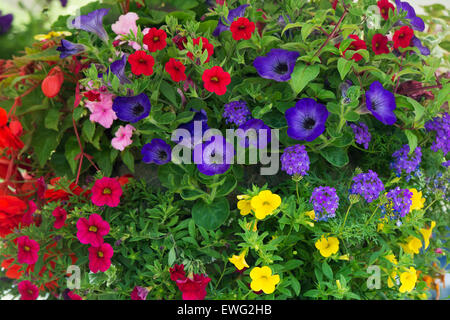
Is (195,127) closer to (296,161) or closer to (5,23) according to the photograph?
(296,161)

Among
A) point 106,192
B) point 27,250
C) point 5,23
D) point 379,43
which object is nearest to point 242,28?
point 379,43

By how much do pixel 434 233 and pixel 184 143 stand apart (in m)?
0.83

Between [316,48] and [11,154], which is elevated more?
[316,48]

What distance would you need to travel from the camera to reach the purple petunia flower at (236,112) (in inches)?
33.5

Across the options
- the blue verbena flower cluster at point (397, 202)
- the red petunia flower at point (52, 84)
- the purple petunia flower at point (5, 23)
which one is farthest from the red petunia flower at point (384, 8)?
the purple petunia flower at point (5, 23)

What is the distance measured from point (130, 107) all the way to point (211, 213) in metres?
0.28

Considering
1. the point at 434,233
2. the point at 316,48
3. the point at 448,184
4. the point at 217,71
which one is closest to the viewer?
the point at 217,71

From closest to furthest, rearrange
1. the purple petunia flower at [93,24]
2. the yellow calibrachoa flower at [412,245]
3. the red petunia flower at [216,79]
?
the red petunia flower at [216,79]
the purple petunia flower at [93,24]
the yellow calibrachoa flower at [412,245]

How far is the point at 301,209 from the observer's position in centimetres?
85

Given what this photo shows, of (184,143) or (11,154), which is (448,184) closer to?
(184,143)

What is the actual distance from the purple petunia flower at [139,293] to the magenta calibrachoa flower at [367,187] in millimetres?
500

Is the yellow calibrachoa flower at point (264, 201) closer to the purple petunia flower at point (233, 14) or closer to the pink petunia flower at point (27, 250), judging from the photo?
the purple petunia flower at point (233, 14)

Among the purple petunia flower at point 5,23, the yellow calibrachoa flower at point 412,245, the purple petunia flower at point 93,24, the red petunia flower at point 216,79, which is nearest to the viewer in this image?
the red petunia flower at point 216,79
